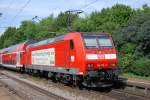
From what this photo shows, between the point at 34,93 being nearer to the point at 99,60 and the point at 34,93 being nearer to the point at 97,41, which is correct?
the point at 99,60

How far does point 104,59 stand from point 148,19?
52.5 feet

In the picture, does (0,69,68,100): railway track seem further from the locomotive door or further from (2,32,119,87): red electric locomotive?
the locomotive door

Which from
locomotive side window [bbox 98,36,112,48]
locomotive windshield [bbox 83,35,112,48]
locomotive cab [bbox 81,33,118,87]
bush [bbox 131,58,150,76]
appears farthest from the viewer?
bush [bbox 131,58,150,76]

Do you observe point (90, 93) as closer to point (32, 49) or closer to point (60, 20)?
point (32, 49)

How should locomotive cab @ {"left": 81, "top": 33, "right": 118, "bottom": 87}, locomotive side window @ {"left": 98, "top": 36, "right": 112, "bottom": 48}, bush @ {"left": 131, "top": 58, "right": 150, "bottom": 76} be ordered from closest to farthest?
locomotive cab @ {"left": 81, "top": 33, "right": 118, "bottom": 87} < locomotive side window @ {"left": 98, "top": 36, "right": 112, "bottom": 48} < bush @ {"left": 131, "top": 58, "right": 150, "bottom": 76}

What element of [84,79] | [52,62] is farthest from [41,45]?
[84,79]

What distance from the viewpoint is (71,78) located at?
22031 millimetres

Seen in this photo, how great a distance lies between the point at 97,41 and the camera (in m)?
20.8

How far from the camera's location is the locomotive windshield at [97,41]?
2058cm

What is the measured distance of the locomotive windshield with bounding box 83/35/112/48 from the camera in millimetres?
20578

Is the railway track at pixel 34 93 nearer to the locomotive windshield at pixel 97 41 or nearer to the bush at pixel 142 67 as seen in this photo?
the locomotive windshield at pixel 97 41

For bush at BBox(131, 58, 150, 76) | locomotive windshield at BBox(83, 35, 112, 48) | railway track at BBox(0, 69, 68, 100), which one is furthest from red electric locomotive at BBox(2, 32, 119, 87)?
bush at BBox(131, 58, 150, 76)

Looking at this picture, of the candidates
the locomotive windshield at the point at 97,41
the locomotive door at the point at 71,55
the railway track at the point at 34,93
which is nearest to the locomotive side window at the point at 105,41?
the locomotive windshield at the point at 97,41

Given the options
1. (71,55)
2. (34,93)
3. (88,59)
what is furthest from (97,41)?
(34,93)
